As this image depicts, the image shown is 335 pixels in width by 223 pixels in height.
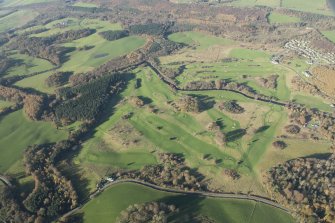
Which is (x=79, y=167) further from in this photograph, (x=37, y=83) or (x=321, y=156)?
(x=321, y=156)

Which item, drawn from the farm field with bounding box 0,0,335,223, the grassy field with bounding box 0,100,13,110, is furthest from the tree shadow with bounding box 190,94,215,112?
the grassy field with bounding box 0,100,13,110

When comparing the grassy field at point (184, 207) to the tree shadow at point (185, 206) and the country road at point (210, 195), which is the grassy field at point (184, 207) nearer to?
the tree shadow at point (185, 206)

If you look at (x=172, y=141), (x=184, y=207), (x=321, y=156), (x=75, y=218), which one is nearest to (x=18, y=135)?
(x=75, y=218)

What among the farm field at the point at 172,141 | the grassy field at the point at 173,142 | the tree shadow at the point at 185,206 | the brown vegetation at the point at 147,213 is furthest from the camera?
the grassy field at the point at 173,142

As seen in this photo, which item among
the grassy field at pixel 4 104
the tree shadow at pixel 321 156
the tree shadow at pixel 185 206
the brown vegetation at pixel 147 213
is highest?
the grassy field at pixel 4 104

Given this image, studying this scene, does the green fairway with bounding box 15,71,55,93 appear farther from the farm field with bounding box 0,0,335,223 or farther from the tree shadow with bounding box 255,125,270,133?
the tree shadow with bounding box 255,125,270,133

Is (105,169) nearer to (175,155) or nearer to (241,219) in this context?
(175,155)

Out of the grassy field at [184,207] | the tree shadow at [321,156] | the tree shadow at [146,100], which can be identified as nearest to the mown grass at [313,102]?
the tree shadow at [321,156]
